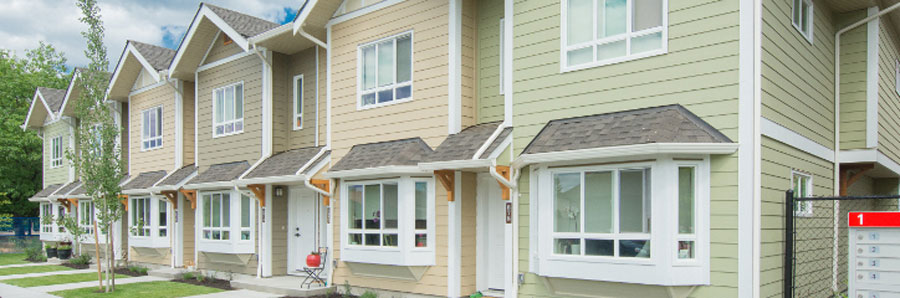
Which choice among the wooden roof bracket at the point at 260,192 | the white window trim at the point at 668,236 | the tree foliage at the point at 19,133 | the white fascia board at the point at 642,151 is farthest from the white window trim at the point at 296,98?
the tree foliage at the point at 19,133

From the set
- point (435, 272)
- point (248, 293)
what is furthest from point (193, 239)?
point (435, 272)

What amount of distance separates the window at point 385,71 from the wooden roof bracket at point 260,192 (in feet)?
12.8

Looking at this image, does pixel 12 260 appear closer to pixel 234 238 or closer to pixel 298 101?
pixel 234 238

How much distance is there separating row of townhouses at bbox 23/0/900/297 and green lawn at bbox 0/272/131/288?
2.39 m

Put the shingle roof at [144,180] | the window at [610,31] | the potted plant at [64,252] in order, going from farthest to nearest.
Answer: the potted plant at [64,252] → the shingle roof at [144,180] → the window at [610,31]

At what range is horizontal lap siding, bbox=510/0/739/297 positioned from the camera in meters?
7.93

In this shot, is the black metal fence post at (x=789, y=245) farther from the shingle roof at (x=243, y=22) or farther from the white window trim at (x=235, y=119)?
the white window trim at (x=235, y=119)

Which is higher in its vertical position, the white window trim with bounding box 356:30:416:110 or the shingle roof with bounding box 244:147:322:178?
the white window trim with bounding box 356:30:416:110

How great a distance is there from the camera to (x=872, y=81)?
11297mm

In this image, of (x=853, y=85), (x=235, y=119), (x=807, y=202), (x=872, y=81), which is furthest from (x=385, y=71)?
(x=872, y=81)

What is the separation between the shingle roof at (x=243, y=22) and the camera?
52.4ft

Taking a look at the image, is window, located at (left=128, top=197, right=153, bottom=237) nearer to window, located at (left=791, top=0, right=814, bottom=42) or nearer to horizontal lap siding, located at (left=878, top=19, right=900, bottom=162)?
window, located at (left=791, top=0, right=814, bottom=42)

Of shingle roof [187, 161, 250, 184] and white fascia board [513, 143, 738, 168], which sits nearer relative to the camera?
white fascia board [513, 143, 738, 168]

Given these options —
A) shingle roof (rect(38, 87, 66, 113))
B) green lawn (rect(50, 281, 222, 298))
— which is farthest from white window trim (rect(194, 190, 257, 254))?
shingle roof (rect(38, 87, 66, 113))
